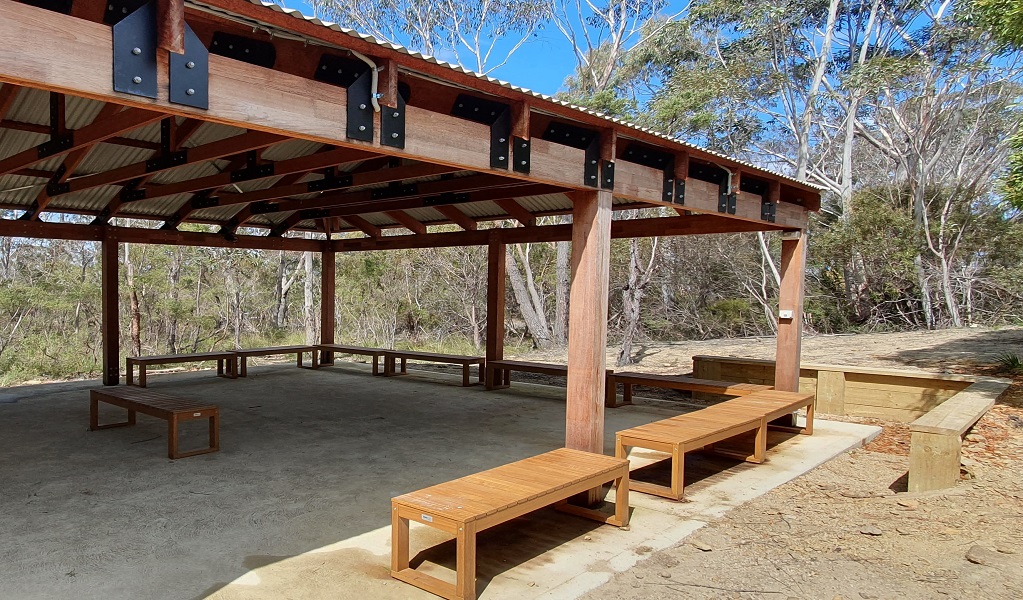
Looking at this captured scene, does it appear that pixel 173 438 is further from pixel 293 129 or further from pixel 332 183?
pixel 293 129

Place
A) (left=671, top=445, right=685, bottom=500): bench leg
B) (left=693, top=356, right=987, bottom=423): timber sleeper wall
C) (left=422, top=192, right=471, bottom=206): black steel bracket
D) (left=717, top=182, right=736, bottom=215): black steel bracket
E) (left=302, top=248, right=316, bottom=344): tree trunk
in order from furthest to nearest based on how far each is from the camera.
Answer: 1. (left=302, top=248, right=316, bottom=344): tree trunk
2. (left=422, top=192, right=471, bottom=206): black steel bracket
3. (left=693, top=356, right=987, bottom=423): timber sleeper wall
4. (left=717, top=182, right=736, bottom=215): black steel bracket
5. (left=671, top=445, right=685, bottom=500): bench leg

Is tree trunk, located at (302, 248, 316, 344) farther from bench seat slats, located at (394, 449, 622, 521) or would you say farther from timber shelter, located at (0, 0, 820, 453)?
bench seat slats, located at (394, 449, 622, 521)

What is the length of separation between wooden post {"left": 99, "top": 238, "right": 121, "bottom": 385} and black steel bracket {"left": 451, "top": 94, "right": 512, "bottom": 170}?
282 inches

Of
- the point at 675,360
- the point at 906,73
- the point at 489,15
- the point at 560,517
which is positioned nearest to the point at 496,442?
the point at 560,517

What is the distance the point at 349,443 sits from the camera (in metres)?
5.57

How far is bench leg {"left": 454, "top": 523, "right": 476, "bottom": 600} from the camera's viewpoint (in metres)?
2.65

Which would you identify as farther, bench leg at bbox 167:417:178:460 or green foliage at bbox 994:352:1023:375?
green foliage at bbox 994:352:1023:375

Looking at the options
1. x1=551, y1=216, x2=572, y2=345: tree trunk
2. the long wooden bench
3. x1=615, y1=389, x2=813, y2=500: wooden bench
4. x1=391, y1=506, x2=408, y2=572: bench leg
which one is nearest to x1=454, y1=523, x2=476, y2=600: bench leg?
x1=391, y1=506, x2=408, y2=572: bench leg

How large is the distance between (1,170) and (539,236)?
5213 millimetres

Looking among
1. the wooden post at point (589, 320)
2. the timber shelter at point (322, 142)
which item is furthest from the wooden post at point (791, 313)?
the wooden post at point (589, 320)

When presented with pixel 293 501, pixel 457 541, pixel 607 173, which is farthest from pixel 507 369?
pixel 457 541

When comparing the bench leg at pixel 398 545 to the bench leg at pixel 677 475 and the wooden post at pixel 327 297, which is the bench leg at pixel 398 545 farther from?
the wooden post at pixel 327 297

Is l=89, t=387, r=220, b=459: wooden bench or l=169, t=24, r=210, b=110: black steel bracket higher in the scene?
l=169, t=24, r=210, b=110: black steel bracket

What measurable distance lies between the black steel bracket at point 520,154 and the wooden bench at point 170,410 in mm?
3332
